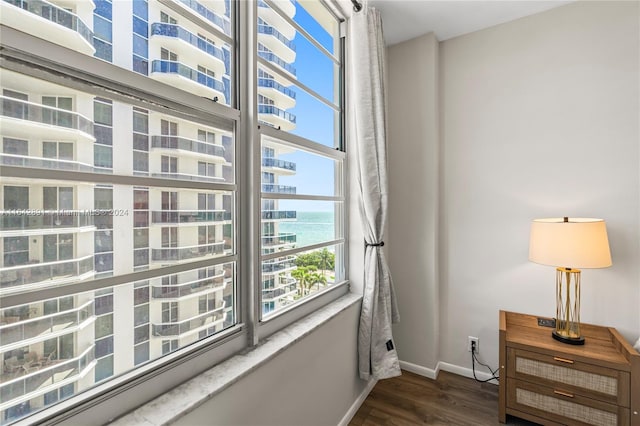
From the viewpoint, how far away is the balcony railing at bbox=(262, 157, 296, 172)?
140cm

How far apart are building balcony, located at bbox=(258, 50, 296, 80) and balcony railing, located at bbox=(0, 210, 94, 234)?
3.27 ft

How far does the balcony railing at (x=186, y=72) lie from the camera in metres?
0.97

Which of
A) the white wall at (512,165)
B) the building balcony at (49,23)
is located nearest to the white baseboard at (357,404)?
the white wall at (512,165)

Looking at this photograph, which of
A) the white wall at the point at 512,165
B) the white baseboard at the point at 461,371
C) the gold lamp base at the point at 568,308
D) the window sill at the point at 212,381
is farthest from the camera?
the white baseboard at the point at 461,371

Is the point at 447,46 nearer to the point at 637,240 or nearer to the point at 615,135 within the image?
the point at 615,135

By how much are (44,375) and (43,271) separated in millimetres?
262

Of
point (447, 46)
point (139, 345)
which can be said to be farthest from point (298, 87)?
point (447, 46)

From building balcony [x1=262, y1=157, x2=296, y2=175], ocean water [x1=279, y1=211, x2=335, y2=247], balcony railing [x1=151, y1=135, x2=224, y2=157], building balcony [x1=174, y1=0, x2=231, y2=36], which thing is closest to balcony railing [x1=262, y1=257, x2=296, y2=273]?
ocean water [x1=279, y1=211, x2=335, y2=247]

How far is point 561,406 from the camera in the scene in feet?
5.62

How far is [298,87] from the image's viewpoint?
1608 mm

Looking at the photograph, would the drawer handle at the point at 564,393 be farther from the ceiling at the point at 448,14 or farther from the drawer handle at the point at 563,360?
the ceiling at the point at 448,14

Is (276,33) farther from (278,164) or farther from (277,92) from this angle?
(278,164)

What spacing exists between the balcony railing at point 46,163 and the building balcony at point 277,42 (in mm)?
934

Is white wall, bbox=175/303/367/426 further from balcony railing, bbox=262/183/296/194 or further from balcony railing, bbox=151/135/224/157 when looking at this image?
balcony railing, bbox=151/135/224/157
